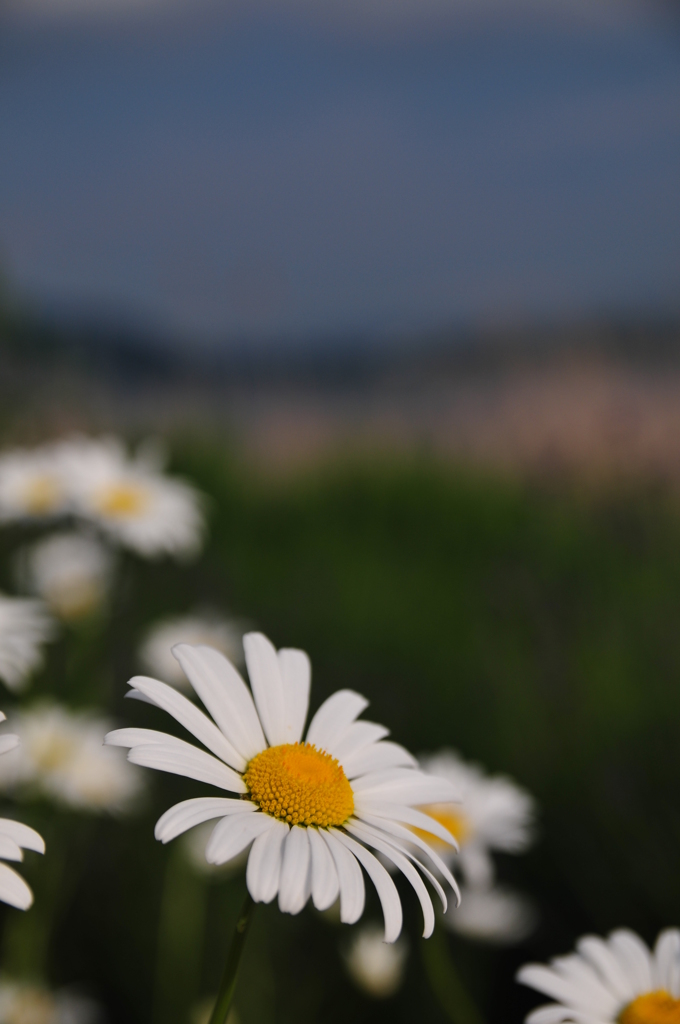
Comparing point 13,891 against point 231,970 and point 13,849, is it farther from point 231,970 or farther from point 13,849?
point 231,970

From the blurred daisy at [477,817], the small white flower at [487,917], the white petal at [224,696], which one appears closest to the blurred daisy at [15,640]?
the white petal at [224,696]

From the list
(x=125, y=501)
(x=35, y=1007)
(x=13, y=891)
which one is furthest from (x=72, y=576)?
(x=13, y=891)

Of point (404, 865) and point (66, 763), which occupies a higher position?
point (404, 865)

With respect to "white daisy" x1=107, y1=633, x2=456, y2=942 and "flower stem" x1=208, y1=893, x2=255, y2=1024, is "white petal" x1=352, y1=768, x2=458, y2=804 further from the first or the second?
"flower stem" x1=208, y1=893, x2=255, y2=1024

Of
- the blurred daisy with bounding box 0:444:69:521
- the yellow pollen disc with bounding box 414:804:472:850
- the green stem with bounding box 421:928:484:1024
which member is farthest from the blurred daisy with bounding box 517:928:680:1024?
the blurred daisy with bounding box 0:444:69:521

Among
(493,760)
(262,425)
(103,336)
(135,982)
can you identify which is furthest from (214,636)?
(262,425)

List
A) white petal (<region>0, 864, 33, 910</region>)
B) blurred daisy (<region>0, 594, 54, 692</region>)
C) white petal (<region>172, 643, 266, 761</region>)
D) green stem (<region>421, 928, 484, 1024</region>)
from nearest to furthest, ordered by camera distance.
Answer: white petal (<region>0, 864, 33, 910</region>)
white petal (<region>172, 643, 266, 761</region>)
blurred daisy (<region>0, 594, 54, 692</region>)
green stem (<region>421, 928, 484, 1024</region>)

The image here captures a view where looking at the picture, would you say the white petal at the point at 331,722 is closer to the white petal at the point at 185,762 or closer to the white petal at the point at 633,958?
the white petal at the point at 185,762
